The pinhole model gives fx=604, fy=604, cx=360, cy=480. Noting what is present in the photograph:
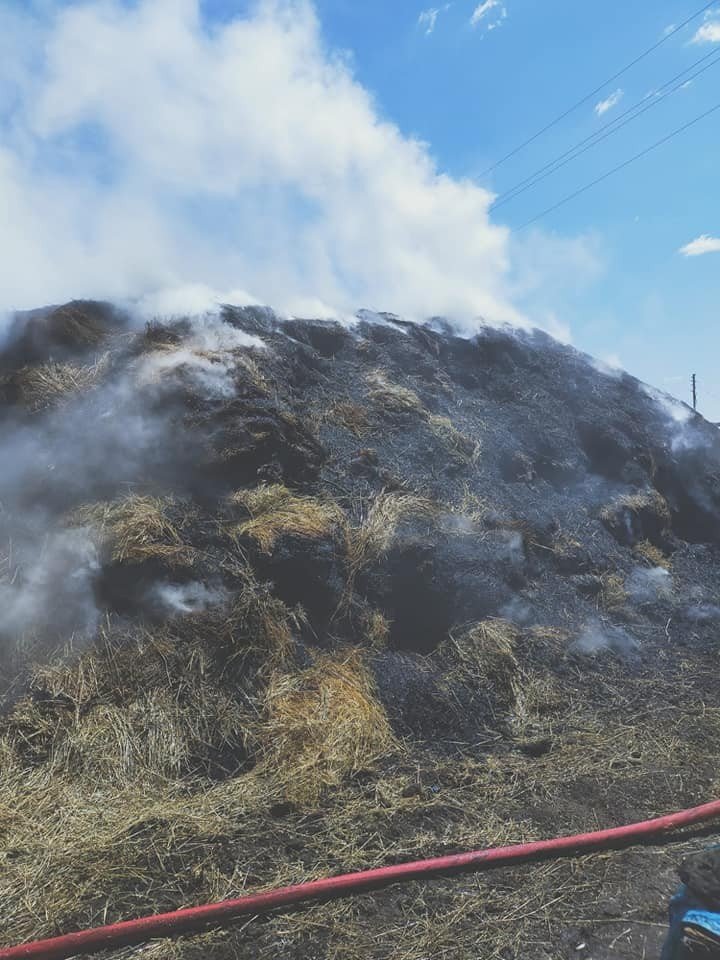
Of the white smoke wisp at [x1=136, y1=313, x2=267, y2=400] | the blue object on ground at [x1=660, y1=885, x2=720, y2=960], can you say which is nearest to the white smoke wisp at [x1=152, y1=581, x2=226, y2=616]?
the white smoke wisp at [x1=136, y1=313, x2=267, y2=400]

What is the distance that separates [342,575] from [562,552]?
2.81m

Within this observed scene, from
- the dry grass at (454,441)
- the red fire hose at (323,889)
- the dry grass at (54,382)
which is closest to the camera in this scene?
the red fire hose at (323,889)

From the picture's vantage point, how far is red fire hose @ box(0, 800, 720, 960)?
8.35 feet

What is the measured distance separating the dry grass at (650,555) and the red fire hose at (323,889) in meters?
4.42

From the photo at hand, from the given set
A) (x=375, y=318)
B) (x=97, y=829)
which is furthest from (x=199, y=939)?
(x=375, y=318)

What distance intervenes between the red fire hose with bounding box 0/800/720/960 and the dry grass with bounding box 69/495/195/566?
2.56 m

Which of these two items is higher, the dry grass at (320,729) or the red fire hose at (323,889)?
the dry grass at (320,729)

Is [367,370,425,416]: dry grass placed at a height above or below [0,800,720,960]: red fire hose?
above

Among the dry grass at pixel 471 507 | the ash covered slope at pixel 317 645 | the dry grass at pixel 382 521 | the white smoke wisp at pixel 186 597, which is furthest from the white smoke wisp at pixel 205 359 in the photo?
the dry grass at pixel 471 507

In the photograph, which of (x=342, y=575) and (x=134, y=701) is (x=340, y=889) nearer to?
(x=134, y=701)

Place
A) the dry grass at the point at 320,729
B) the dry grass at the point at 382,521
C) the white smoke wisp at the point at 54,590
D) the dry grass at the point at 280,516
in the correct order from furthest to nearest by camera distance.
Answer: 1. the dry grass at the point at 382,521
2. the dry grass at the point at 280,516
3. the white smoke wisp at the point at 54,590
4. the dry grass at the point at 320,729

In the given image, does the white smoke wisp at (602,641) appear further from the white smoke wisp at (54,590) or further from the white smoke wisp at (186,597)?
the white smoke wisp at (54,590)

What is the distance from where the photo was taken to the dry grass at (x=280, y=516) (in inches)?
207

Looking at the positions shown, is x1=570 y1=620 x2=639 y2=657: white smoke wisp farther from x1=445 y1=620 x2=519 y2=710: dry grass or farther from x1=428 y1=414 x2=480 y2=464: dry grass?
x1=428 y1=414 x2=480 y2=464: dry grass
